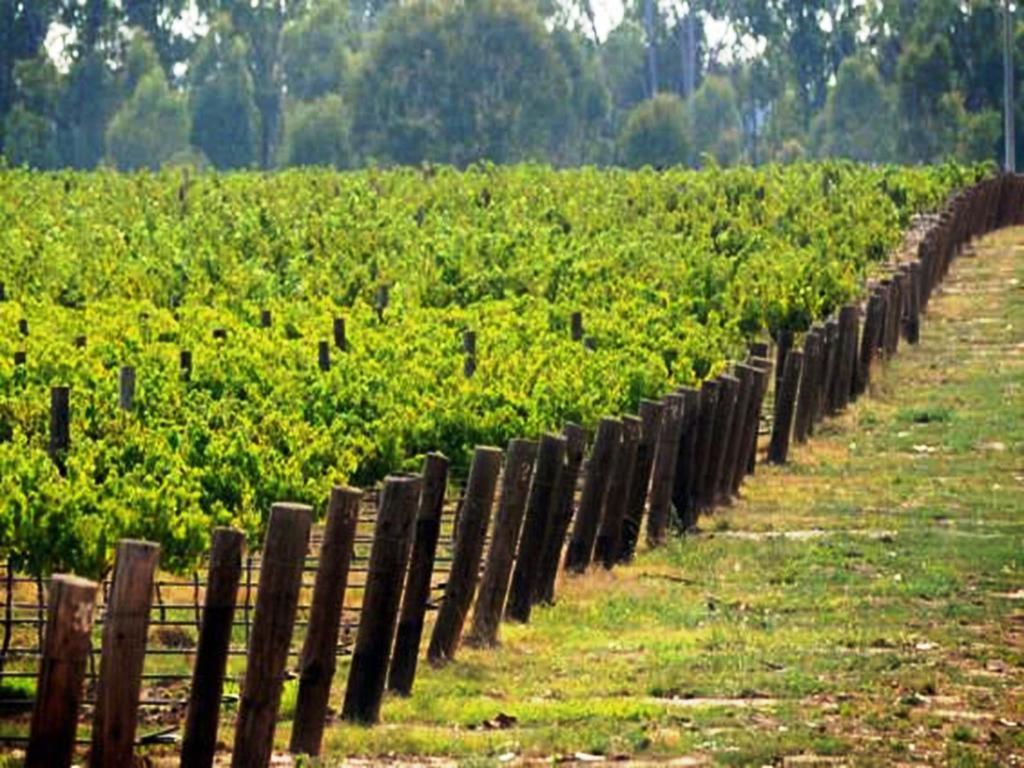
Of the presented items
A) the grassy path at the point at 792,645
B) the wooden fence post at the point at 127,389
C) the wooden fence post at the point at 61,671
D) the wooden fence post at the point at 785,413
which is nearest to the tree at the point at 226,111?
the wooden fence post at the point at 785,413

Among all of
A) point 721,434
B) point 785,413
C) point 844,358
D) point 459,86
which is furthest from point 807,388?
point 459,86

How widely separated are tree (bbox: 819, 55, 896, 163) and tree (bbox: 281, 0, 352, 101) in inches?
949

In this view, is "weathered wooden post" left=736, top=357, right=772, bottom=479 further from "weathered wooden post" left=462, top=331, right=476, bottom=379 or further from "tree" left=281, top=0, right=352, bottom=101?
"tree" left=281, top=0, right=352, bottom=101

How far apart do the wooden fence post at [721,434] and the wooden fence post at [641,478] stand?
2.56 m

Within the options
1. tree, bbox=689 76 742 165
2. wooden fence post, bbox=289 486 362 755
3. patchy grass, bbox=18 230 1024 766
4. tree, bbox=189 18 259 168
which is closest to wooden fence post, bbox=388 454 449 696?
patchy grass, bbox=18 230 1024 766

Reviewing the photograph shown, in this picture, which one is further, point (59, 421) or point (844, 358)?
point (844, 358)

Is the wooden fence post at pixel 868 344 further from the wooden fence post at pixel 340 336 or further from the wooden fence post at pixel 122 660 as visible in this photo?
the wooden fence post at pixel 122 660

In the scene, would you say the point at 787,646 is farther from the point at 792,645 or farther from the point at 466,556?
the point at 466,556

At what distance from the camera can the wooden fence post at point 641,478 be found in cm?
2509

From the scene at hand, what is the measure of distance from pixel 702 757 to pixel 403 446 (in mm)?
11929

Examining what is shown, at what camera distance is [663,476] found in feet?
86.7

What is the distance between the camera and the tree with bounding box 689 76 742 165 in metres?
151

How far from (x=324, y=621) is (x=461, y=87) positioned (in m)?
113

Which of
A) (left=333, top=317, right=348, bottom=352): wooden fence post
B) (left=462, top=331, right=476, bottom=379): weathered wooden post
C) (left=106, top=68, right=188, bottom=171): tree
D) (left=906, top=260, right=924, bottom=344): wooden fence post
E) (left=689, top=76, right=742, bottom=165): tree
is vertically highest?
(left=689, top=76, right=742, bottom=165): tree
